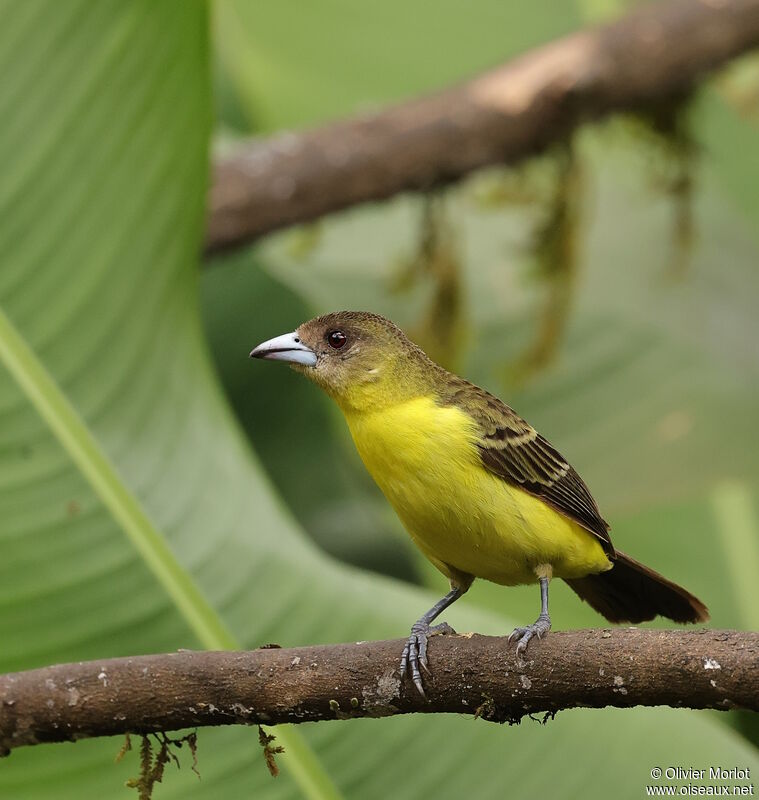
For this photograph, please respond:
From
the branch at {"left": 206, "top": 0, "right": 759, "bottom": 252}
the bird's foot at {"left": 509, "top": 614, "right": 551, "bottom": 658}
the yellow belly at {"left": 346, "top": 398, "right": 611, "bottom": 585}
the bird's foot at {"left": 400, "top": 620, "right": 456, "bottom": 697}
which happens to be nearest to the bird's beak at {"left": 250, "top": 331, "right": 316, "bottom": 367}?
the yellow belly at {"left": 346, "top": 398, "right": 611, "bottom": 585}

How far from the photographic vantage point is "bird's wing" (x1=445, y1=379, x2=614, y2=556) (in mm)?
3119

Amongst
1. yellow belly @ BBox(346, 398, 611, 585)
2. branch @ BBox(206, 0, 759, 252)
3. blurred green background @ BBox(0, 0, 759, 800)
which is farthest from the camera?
branch @ BBox(206, 0, 759, 252)

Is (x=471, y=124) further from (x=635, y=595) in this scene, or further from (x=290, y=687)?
(x=290, y=687)

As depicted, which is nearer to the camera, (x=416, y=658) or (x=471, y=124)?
(x=416, y=658)

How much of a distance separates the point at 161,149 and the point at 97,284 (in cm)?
50

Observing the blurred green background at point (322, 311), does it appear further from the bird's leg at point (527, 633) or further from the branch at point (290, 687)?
the bird's leg at point (527, 633)

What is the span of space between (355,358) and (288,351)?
0.19 meters

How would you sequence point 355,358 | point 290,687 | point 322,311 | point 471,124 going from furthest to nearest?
point 322,311 → point 471,124 → point 355,358 → point 290,687

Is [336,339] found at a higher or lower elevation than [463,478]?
higher

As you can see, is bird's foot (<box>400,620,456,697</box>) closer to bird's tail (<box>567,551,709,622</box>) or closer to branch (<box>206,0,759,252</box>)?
bird's tail (<box>567,551,709,622</box>)

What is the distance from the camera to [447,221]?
5.61 metres

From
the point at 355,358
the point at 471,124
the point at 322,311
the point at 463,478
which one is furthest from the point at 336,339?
the point at 322,311

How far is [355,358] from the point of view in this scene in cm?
330

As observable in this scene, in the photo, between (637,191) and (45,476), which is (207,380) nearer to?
(45,476)
